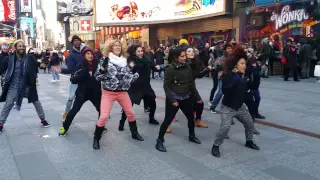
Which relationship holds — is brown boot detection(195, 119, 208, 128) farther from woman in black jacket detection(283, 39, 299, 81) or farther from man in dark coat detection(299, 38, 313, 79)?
man in dark coat detection(299, 38, 313, 79)

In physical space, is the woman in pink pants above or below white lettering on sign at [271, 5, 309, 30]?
below

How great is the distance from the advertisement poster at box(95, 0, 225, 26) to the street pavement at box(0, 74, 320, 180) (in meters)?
12.7

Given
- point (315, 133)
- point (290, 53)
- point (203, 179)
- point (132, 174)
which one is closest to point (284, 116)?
point (315, 133)

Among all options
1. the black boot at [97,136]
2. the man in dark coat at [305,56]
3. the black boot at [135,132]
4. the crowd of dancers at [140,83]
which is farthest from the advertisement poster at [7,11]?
the black boot at [97,136]

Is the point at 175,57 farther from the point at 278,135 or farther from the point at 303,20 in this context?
the point at 303,20

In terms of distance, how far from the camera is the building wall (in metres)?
18.1

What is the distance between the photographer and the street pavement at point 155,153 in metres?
4.04

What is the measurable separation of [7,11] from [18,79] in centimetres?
8639

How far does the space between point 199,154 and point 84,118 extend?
346 centimetres

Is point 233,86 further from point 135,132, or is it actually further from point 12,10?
point 12,10

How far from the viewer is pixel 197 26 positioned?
2089 cm

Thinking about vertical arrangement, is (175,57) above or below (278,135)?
above

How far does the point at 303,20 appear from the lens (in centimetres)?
1408

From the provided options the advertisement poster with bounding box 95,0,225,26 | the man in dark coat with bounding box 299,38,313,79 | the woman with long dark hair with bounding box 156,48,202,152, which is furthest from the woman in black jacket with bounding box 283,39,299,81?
the woman with long dark hair with bounding box 156,48,202,152
